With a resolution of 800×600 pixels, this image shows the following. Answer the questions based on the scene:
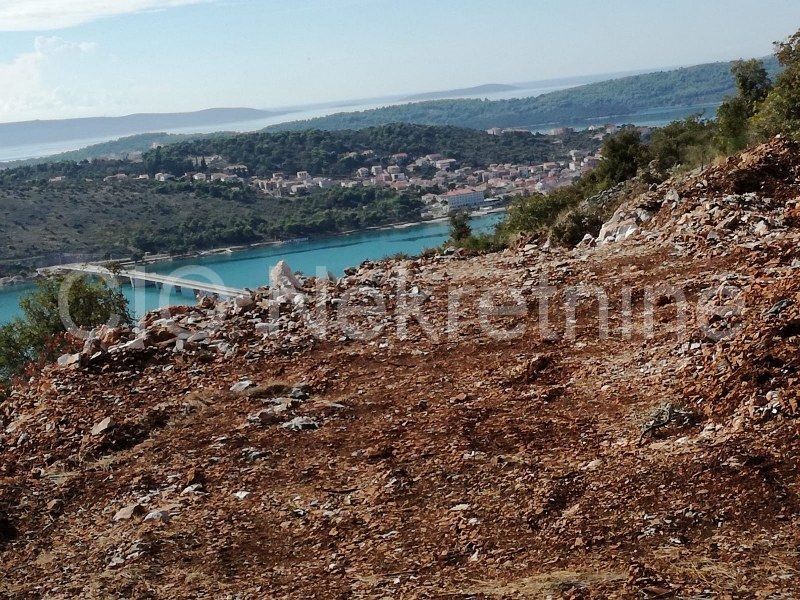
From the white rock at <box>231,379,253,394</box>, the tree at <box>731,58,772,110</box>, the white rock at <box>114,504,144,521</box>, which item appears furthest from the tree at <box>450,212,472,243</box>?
the white rock at <box>114,504,144,521</box>

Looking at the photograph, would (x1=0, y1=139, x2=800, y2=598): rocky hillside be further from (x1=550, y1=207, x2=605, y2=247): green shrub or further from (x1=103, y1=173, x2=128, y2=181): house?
(x1=103, y1=173, x2=128, y2=181): house

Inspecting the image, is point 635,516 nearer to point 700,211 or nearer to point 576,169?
point 700,211

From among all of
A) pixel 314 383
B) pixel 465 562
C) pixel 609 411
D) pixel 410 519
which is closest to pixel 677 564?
pixel 465 562

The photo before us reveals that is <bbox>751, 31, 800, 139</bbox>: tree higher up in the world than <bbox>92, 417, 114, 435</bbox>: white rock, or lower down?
higher up

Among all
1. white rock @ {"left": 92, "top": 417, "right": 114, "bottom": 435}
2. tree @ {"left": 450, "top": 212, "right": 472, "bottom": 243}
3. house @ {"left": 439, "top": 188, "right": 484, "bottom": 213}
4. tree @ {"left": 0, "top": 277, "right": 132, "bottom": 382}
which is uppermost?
white rock @ {"left": 92, "top": 417, "right": 114, "bottom": 435}

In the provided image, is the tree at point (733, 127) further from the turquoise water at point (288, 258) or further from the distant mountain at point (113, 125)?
the distant mountain at point (113, 125)

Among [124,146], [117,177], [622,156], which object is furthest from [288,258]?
[124,146]

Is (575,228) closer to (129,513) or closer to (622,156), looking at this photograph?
(129,513)
